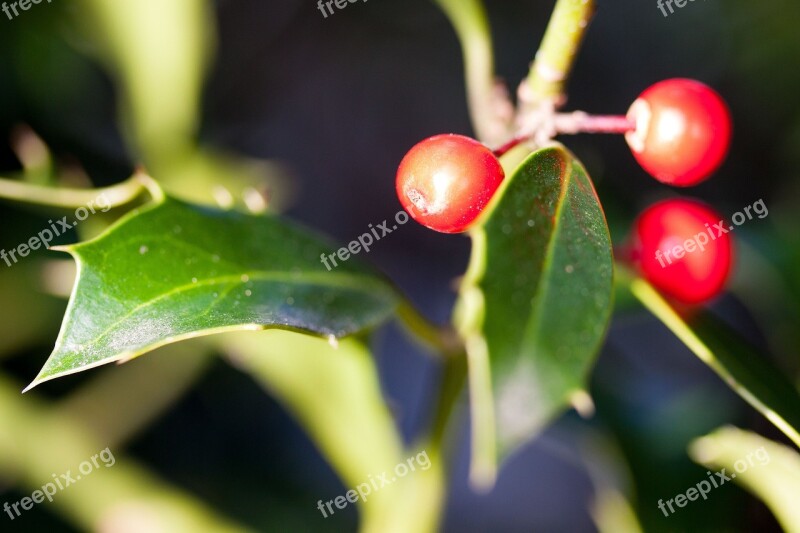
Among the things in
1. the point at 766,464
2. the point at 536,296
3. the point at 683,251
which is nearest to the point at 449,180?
the point at 536,296

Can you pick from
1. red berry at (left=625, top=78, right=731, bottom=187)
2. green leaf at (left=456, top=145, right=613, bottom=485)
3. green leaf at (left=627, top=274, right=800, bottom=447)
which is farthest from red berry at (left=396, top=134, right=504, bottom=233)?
green leaf at (left=627, top=274, right=800, bottom=447)

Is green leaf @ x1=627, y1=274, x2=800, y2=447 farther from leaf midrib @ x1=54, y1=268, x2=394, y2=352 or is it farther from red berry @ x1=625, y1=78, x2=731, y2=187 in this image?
leaf midrib @ x1=54, y1=268, x2=394, y2=352

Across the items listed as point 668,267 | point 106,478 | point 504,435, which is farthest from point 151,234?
point 106,478

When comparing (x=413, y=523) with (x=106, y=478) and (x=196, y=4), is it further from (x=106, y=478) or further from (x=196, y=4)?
(x=196, y=4)

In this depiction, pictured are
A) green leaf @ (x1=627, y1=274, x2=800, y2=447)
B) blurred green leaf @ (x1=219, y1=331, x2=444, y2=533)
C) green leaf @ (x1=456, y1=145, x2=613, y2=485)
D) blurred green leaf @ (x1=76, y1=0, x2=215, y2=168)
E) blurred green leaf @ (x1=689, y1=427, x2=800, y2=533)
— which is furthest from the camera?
blurred green leaf @ (x1=76, y1=0, x2=215, y2=168)

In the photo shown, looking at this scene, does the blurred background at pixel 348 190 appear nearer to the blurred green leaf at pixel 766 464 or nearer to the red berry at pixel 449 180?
the blurred green leaf at pixel 766 464

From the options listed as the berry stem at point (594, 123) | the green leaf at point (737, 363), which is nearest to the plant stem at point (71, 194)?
the berry stem at point (594, 123)
